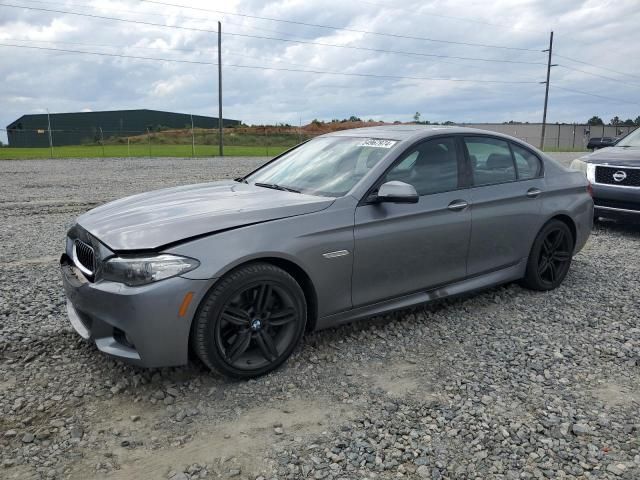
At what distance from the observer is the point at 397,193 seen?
3516 millimetres

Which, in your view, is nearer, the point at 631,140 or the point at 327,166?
the point at 327,166

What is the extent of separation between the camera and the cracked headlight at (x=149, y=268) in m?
2.90

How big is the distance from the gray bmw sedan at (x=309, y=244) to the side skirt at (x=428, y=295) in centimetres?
1

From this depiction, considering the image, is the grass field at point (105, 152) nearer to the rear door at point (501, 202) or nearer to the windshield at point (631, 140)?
the windshield at point (631, 140)

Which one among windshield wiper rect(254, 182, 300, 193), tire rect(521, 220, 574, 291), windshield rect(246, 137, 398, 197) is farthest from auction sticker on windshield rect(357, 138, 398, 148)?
tire rect(521, 220, 574, 291)

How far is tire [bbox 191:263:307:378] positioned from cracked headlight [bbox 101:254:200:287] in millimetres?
228

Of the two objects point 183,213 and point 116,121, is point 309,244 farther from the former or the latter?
point 116,121

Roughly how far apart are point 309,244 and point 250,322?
0.61m

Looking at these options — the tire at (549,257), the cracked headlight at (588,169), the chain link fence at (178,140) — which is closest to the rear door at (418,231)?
the tire at (549,257)

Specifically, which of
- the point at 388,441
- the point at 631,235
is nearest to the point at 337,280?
the point at 388,441

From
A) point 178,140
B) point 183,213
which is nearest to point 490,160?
point 183,213

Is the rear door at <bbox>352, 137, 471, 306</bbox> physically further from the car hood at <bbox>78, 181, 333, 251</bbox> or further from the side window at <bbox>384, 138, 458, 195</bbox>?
the car hood at <bbox>78, 181, 333, 251</bbox>

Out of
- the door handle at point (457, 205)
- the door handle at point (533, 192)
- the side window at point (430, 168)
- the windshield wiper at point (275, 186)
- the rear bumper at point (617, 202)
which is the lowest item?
the rear bumper at point (617, 202)

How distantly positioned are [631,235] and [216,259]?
23.3 feet
